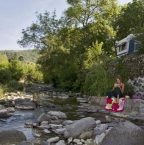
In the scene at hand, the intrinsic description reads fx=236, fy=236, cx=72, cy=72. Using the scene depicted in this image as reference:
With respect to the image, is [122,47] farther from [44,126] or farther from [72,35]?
[44,126]

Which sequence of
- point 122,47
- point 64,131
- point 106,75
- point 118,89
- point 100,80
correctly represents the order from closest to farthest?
point 64,131, point 118,89, point 100,80, point 106,75, point 122,47

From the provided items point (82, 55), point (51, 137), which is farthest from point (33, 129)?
point (82, 55)

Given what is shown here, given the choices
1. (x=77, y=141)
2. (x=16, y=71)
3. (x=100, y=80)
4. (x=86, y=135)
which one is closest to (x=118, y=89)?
(x=86, y=135)

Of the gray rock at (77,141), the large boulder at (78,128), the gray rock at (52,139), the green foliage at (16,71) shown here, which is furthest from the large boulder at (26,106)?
the green foliage at (16,71)

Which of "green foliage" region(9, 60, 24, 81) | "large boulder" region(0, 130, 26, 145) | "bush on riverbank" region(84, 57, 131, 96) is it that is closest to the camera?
"large boulder" region(0, 130, 26, 145)

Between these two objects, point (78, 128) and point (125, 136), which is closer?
point (125, 136)

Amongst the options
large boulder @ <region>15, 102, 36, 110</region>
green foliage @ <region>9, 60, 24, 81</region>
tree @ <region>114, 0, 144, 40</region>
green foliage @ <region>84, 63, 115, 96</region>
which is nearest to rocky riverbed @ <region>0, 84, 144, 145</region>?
large boulder @ <region>15, 102, 36, 110</region>

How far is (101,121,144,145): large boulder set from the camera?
555 cm

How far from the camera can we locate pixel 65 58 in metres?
26.0

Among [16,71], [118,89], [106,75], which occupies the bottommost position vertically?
[118,89]

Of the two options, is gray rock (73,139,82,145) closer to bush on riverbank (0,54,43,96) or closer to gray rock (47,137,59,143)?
gray rock (47,137,59,143)

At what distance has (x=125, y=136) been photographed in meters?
5.66

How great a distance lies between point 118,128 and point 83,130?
143cm

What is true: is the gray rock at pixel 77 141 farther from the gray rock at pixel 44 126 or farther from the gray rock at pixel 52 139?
the gray rock at pixel 44 126
